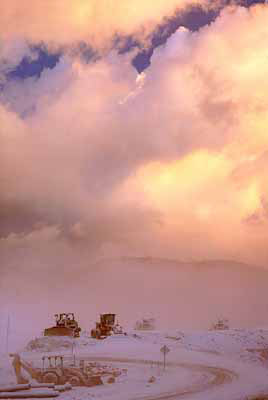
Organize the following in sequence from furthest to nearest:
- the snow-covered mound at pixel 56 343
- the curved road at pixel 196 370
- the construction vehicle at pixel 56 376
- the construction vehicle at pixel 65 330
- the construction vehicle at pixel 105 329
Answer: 1. the construction vehicle at pixel 105 329
2. the construction vehicle at pixel 65 330
3. the snow-covered mound at pixel 56 343
4. the construction vehicle at pixel 56 376
5. the curved road at pixel 196 370

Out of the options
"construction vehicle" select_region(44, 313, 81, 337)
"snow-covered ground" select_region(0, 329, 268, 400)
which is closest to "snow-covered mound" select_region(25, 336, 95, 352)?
"snow-covered ground" select_region(0, 329, 268, 400)

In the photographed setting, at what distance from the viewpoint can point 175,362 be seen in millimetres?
60094

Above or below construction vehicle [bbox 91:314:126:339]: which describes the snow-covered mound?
below

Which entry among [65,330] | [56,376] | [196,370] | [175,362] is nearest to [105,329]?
[65,330]

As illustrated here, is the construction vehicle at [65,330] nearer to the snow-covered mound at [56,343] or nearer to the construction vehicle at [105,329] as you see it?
the snow-covered mound at [56,343]

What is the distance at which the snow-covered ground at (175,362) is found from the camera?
40.8 metres

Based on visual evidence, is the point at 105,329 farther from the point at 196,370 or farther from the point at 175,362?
the point at 196,370

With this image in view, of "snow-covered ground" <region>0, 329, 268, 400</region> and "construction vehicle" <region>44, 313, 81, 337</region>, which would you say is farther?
"construction vehicle" <region>44, 313, 81, 337</region>

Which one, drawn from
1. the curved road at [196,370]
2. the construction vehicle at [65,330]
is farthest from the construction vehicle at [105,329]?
the curved road at [196,370]

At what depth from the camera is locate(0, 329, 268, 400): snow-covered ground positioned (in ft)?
Result: 134

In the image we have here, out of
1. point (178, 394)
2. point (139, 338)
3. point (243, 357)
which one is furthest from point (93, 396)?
point (139, 338)

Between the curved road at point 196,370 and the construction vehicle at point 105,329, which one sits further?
the construction vehicle at point 105,329

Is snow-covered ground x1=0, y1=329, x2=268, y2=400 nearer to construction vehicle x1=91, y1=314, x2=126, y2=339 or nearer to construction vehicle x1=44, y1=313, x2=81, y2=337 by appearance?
construction vehicle x1=44, y1=313, x2=81, y2=337

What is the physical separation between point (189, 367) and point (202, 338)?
2074cm
